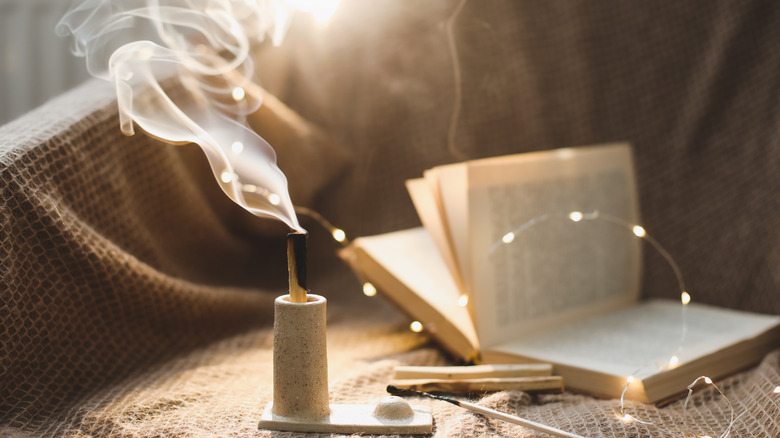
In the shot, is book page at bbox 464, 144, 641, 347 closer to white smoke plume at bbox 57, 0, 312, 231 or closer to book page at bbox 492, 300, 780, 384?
book page at bbox 492, 300, 780, 384

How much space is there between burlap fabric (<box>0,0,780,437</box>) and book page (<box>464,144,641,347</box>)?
111 millimetres

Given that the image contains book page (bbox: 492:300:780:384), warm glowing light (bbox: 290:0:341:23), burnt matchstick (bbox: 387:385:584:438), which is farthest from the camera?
warm glowing light (bbox: 290:0:341:23)

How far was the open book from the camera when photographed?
2.57 feet

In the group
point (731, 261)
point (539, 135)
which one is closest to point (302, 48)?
point (539, 135)

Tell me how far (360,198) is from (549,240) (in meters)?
0.40

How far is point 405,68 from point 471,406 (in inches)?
28.1

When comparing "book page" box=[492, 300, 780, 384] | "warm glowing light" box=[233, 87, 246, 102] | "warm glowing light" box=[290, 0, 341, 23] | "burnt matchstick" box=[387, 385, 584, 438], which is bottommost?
"burnt matchstick" box=[387, 385, 584, 438]

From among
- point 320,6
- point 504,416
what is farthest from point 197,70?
point 504,416

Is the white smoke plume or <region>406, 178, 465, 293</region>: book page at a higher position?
the white smoke plume

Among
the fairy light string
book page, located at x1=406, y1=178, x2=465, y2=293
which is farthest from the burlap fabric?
book page, located at x1=406, y1=178, x2=465, y2=293

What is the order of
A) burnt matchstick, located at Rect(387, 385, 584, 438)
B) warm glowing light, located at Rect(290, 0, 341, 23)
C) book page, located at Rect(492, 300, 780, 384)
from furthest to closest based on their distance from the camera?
warm glowing light, located at Rect(290, 0, 341, 23) → book page, located at Rect(492, 300, 780, 384) → burnt matchstick, located at Rect(387, 385, 584, 438)

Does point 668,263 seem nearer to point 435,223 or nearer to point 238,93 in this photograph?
point 435,223

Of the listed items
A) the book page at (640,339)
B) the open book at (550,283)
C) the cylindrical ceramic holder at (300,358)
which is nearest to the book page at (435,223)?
the open book at (550,283)

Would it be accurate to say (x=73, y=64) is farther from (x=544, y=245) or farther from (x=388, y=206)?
(x=544, y=245)
